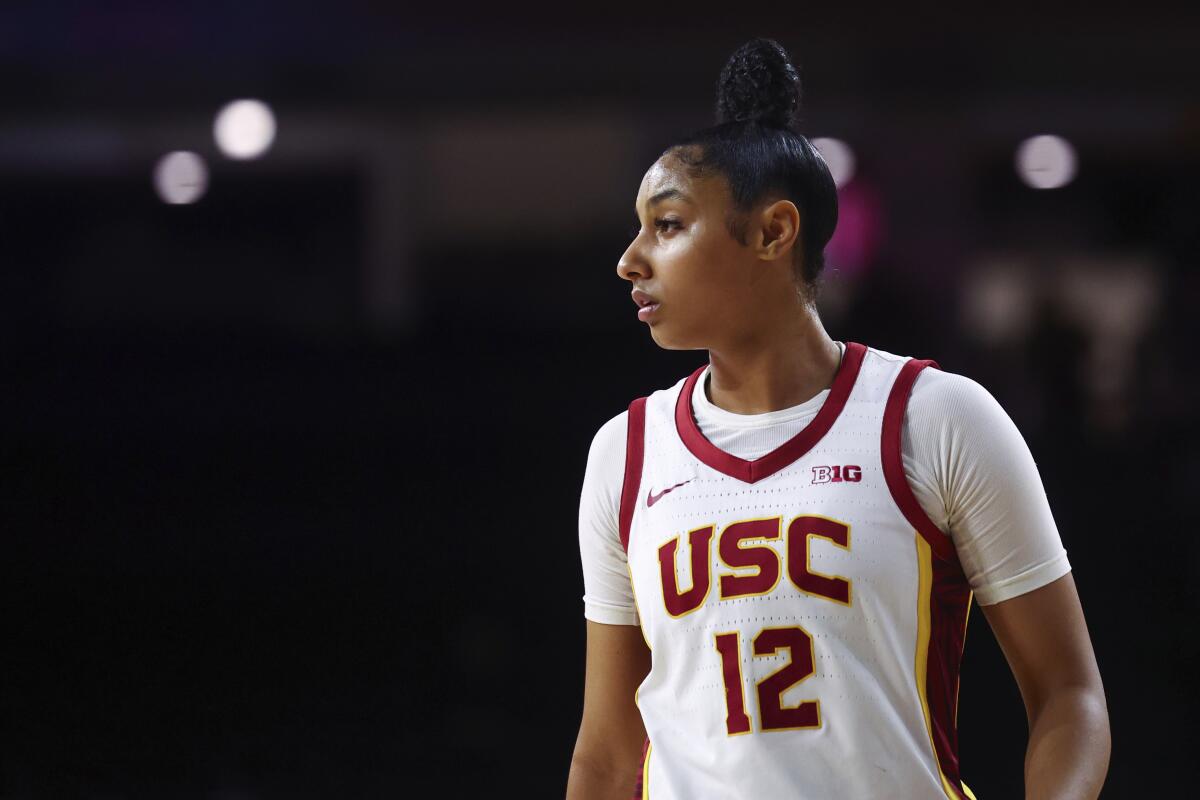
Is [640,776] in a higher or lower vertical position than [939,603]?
lower

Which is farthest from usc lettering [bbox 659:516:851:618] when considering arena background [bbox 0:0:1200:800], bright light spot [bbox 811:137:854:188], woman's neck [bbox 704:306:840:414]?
bright light spot [bbox 811:137:854:188]

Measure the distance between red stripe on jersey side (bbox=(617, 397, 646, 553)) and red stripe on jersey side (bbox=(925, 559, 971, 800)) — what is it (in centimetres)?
32

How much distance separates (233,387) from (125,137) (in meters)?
0.74

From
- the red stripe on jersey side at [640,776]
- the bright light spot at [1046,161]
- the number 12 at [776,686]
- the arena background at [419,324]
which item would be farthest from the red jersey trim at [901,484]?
the bright light spot at [1046,161]

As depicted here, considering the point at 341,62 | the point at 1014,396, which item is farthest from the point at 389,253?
the point at 1014,396

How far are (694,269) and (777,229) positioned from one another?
0.33 feet

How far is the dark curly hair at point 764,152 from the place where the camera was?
1409mm

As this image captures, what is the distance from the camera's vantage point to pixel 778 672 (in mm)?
1309

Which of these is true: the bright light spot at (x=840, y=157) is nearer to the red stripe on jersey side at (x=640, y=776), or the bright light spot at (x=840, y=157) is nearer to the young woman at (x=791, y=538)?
the young woman at (x=791, y=538)

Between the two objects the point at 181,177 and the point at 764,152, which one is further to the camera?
the point at 181,177

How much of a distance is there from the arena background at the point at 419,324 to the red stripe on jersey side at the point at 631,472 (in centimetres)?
196

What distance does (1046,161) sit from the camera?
355 cm

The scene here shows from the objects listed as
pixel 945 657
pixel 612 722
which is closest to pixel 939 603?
pixel 945 657

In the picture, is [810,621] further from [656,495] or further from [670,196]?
[670,196]
